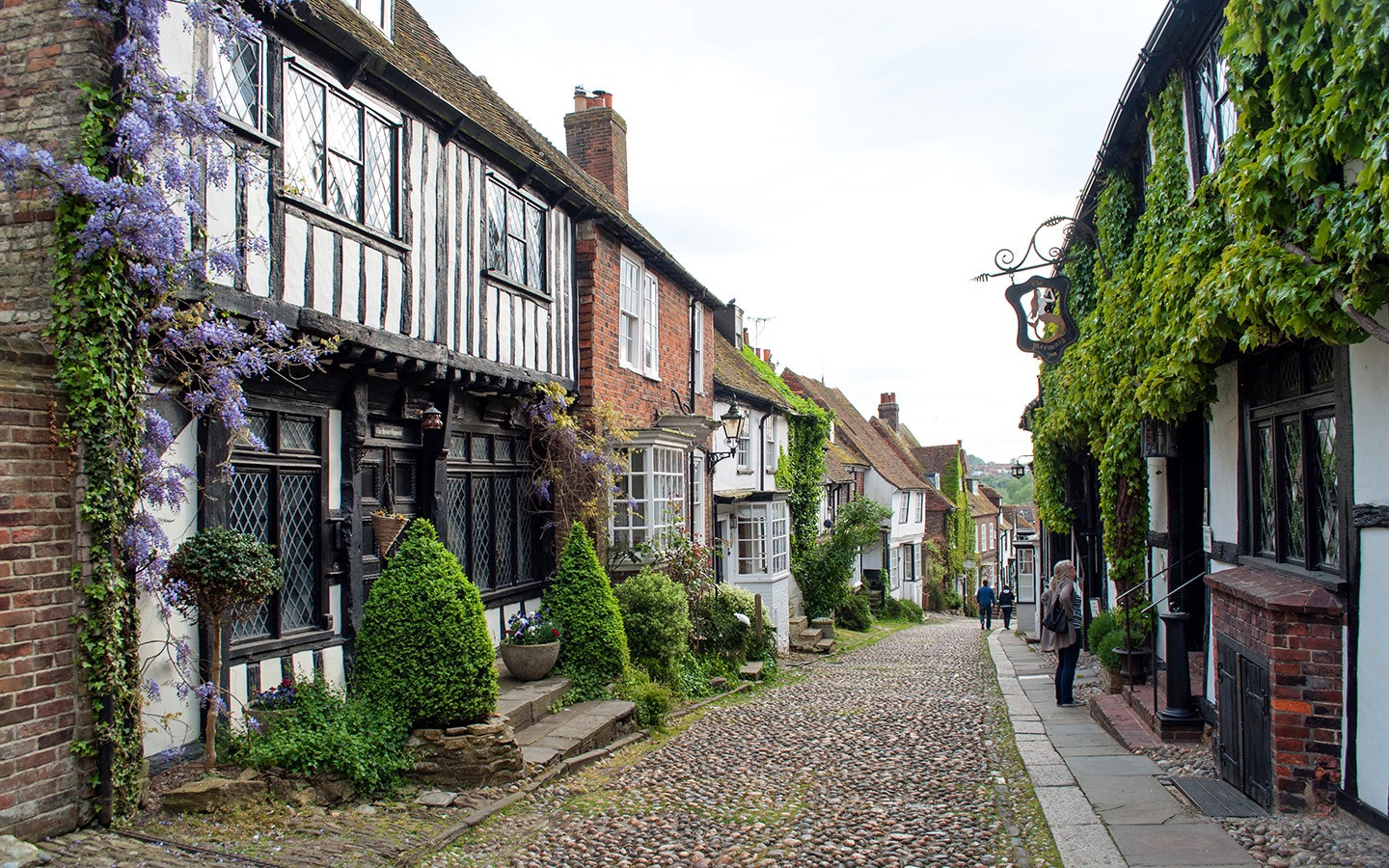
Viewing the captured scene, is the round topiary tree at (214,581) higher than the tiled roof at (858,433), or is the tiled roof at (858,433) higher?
the tiled roof at (858,433)

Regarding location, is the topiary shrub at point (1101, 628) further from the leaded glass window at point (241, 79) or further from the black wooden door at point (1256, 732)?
the leaded glass window at point (241, 79)

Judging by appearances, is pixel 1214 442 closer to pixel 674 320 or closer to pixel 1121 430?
pixel 1121 430

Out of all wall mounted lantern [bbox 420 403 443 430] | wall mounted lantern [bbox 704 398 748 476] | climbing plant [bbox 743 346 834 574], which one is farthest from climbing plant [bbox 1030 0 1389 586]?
climbing plant [bbox 743 346 834 574]

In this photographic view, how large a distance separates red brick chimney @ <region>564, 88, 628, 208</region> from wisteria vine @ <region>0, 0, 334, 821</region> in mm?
10911

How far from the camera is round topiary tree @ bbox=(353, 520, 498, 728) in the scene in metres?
7.05

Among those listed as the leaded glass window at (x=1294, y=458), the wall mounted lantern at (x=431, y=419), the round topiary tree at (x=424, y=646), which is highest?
the wall mounted lantern at (x=431, y=419)

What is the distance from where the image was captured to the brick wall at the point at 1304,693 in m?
5.46

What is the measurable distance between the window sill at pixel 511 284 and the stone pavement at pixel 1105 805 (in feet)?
23.1

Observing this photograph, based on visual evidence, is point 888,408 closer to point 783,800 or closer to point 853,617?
point 853,617

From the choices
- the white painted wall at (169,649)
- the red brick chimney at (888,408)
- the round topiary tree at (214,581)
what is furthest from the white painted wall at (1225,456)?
the red brick chimney at (888,408)

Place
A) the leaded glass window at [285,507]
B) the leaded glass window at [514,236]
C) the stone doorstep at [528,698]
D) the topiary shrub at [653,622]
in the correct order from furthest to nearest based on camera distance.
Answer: the topiary shrub at [653,622] → the leaded glass window at [514,236] → the stone doorstep at [528,698] → the leaded glass window at [285,507]

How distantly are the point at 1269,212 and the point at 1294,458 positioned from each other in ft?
7.24

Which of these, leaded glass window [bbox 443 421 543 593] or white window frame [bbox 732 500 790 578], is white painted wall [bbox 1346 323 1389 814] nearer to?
leaded glass window [bbox 443 421 543 593]

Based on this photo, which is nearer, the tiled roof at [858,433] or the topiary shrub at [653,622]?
the topiary shrub at [653,622]
